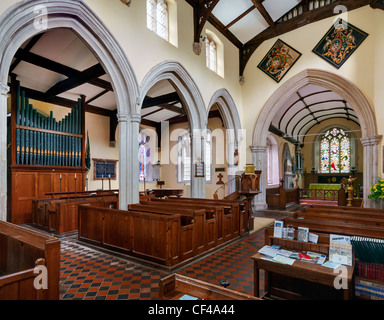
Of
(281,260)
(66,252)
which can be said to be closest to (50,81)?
(66,252)

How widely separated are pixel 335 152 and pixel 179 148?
11607mm

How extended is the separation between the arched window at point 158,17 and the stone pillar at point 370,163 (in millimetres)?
7154

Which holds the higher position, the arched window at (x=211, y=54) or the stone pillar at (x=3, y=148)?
the arched window at (x=211, y=54)

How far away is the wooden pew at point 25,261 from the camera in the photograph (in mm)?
1732

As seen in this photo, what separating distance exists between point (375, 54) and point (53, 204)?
33.5 feet

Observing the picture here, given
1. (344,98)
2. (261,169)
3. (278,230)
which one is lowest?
(278,230)

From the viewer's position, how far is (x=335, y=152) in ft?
57.7

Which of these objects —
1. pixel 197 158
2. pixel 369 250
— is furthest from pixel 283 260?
Answer: pixel 197 158

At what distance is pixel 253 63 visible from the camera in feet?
34.4

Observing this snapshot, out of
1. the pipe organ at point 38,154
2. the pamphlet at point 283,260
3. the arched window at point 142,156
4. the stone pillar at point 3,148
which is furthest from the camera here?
the arched window at point 142,156

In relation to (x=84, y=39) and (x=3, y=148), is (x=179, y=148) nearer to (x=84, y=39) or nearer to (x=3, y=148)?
(x=84, y=39)

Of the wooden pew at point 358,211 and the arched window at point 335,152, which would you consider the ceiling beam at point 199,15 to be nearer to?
the wooden pew at point 358,211

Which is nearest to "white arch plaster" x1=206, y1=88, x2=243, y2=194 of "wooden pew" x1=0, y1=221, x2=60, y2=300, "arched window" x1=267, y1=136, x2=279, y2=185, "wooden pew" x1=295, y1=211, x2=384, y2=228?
"arched window" x1=267, y1=136, x2=279, y2=185

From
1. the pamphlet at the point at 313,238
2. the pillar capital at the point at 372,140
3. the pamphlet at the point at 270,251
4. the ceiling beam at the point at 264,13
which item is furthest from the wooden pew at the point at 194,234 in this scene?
the ceiling beam at the point at 264,13
